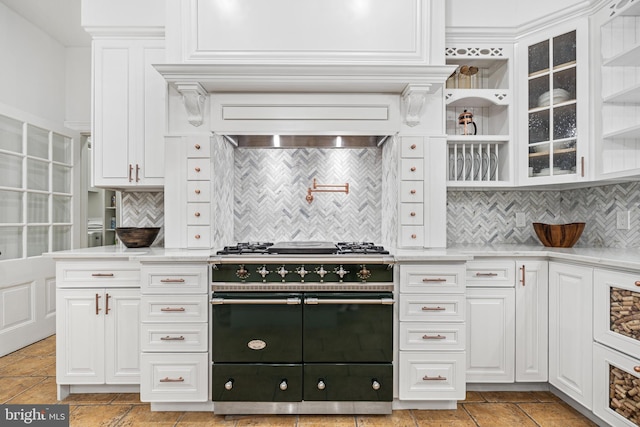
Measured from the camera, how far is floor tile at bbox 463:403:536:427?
2152 millimetres

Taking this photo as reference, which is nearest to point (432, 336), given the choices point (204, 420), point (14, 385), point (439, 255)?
point (439, 255)

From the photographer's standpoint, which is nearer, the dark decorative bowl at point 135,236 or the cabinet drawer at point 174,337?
the cabinet drawer at point 174,337

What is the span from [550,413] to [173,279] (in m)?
2.45

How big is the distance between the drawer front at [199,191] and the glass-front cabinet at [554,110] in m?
2.24

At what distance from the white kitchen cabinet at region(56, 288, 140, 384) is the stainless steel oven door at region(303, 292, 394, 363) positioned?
3.80 feet

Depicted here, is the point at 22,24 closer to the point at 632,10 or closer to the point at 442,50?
the point at 442,50

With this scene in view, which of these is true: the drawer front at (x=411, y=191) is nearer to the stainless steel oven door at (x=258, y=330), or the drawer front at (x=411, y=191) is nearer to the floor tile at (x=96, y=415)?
the stainless steel oven door at (x=258, y=330)

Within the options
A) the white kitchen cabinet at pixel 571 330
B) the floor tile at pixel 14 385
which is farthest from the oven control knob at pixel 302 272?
the floor tile at pixel 14 385

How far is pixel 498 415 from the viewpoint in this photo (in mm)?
2240

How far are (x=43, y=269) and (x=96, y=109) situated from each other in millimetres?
1828

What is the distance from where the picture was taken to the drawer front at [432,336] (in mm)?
2234

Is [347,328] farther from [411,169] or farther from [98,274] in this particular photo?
[98,274]

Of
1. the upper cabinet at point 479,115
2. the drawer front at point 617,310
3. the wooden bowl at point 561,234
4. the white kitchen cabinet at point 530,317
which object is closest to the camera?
the drawer front at point 617,310

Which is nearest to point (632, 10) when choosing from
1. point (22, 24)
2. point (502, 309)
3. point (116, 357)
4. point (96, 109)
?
point (502, 309)
